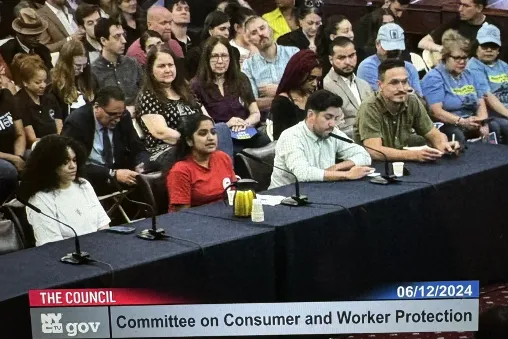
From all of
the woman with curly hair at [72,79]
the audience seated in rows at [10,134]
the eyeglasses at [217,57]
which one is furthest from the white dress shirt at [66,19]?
the audience seated in rows at [10,134]

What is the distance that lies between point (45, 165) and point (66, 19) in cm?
317

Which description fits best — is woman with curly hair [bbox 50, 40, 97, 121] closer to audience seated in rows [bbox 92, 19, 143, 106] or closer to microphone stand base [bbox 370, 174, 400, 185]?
audience seated in rows [bbox 92, 19, 143, 106]

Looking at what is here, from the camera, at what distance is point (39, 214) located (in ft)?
14.7

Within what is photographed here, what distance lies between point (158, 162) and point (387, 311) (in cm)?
214

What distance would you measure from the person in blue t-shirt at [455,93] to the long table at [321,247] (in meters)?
1.11

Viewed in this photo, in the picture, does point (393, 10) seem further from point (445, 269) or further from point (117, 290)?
point (117, 290)

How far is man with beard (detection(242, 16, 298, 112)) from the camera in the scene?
22.9ft

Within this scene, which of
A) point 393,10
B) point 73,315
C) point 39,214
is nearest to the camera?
point 73,315

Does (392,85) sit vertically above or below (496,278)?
above

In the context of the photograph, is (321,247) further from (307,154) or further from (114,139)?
(114,139)

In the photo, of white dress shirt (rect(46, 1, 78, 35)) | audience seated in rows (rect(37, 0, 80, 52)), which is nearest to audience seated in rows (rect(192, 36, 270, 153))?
audience seated in rows (rect(37, 0, 80, 52))

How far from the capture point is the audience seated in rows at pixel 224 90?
6332 mm

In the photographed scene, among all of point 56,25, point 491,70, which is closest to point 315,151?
point 491,70

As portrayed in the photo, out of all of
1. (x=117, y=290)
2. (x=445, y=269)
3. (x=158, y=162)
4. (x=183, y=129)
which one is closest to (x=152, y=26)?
(x=158, y=162)
